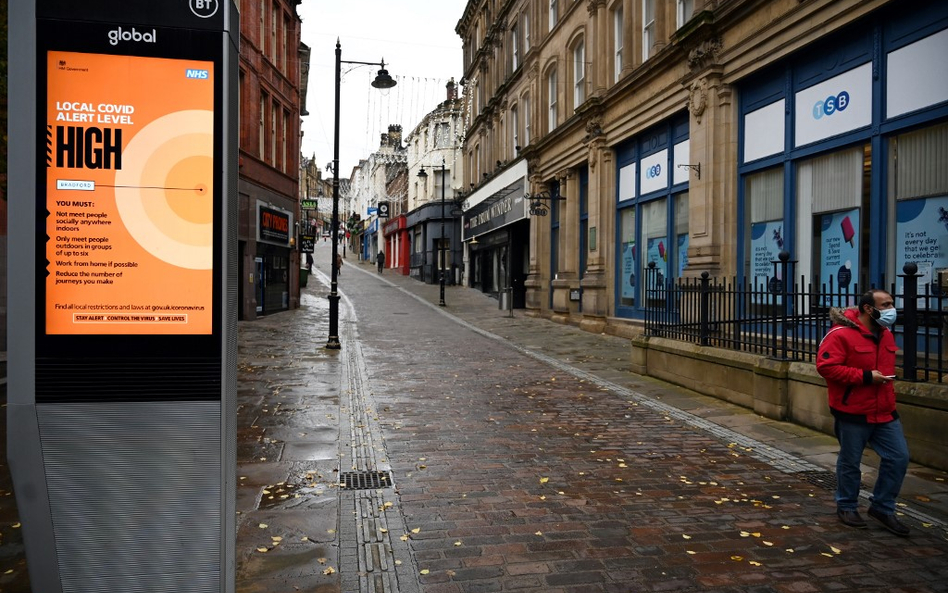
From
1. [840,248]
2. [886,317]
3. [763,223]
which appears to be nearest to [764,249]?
[763,223]

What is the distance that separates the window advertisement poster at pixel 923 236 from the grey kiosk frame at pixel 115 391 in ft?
30.9

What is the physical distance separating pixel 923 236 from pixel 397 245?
54.0 meters

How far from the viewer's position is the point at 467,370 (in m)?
13.1

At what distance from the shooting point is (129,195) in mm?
3244

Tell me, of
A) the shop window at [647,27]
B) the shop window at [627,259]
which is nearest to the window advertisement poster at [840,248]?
the shop window at [627,259]

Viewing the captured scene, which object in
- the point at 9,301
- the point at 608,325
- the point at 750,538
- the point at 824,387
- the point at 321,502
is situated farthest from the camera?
the point at 608,325

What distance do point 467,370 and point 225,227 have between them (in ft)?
32.9

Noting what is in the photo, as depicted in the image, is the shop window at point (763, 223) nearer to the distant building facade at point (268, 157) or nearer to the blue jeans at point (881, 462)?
the blue jeans at point (881, 462)

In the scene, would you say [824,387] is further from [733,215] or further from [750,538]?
[733,215]

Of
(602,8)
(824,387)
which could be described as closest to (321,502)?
(824,387)

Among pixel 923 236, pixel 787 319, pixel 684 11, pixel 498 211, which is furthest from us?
pixel 498 211

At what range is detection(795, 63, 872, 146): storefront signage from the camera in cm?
1086

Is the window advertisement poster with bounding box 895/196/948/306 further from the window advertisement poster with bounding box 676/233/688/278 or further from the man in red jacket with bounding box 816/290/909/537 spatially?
the window advertisement poster with bounding box 676/233/688/278

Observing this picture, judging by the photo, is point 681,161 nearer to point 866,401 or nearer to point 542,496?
point 866,401
